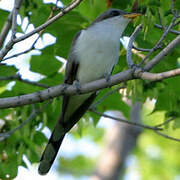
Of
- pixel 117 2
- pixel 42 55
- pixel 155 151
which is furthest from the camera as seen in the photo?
pixel 155 151

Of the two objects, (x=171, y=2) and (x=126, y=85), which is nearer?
(x=171, y=2)

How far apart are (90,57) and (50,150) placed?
111 centimetres

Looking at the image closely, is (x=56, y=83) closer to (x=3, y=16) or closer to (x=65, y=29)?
(x=65, y=29)

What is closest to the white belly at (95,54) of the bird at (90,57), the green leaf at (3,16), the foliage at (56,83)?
the bird at (90,57)

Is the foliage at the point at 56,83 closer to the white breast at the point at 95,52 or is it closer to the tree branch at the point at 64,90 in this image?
the white breast at the point at 95,52

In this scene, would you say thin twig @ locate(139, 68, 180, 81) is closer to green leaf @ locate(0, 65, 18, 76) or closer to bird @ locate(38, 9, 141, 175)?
bird @ locate(38, 9, 141, 175)

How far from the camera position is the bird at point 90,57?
4.61 m

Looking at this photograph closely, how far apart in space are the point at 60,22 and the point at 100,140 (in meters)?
9.95

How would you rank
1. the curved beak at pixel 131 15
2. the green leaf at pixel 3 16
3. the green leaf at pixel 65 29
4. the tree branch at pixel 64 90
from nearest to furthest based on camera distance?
the tree branch at pixel 64 90 < the curved beak at pixel 131 15 < the green leaf at pixel 65 29 < the green leaf at pixel 3 16

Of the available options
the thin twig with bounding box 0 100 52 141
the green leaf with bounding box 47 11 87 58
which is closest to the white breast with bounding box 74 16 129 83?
the green leaf with bounding box 47 11 87 58

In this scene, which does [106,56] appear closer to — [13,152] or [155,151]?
[13,152]

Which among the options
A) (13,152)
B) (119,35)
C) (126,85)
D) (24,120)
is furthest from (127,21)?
(13,152)

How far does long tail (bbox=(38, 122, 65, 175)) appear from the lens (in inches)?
189

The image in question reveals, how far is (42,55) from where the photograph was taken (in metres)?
4.82
